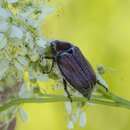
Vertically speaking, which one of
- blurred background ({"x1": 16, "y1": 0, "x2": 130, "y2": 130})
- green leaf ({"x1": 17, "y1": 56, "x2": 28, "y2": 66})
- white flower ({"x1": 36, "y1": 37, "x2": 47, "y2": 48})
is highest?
white flower ({"x1": 36, "y1": 37, "x2": 47, "y2": 48})

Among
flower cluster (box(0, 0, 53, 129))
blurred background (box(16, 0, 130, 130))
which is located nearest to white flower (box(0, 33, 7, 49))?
flower cluster (box(0, 0, 53, 129))

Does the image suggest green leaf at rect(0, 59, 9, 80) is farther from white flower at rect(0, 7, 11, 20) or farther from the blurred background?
the blurred background

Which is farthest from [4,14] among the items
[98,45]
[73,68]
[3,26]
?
[98,45]

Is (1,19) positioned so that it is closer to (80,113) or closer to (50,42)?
(50,42)

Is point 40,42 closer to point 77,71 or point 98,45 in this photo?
point 77,71

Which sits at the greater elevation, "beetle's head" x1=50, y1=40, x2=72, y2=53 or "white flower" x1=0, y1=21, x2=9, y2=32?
"white flower" x1=0, y1=21, x2=9, y2=32

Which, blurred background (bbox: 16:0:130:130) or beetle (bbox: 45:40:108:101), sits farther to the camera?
blurred background (bbox: 16:0:130:130)
